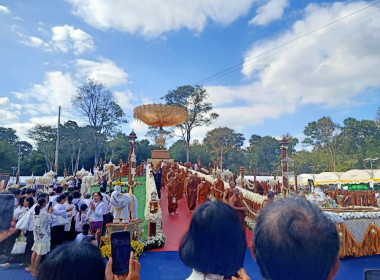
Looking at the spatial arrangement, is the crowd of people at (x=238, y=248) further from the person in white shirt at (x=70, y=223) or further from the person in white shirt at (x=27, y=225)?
the person in white shirt at (x=70, y=223)

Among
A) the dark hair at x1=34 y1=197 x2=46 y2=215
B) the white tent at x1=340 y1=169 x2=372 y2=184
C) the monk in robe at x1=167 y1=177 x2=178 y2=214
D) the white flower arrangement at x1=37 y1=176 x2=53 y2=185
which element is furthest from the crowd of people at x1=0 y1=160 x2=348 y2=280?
the white tent at x1=340 y1=169 x2=372 y2=184

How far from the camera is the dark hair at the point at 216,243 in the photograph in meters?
1.56

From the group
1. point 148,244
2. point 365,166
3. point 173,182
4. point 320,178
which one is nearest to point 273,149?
point 365,166

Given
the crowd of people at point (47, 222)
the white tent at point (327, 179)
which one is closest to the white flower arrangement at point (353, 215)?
the crowd of people at point (47, 222)

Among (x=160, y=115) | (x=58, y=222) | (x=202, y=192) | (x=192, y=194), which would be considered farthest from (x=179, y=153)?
(x=58, y=222)

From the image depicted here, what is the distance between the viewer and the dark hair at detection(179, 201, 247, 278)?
1561 millimetres

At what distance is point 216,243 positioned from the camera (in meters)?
1.57

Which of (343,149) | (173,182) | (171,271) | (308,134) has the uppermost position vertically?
(308,134)

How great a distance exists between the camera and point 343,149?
133ft

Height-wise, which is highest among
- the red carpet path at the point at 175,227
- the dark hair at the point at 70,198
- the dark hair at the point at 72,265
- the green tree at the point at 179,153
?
the green tree at the point at 179,153

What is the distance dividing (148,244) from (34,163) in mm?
35818

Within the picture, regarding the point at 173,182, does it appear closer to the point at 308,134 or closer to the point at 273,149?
the point at 308,134

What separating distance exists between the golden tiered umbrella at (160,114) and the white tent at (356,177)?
62.2 feet

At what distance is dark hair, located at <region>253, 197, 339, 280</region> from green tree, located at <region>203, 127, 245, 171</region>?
4370 cm
